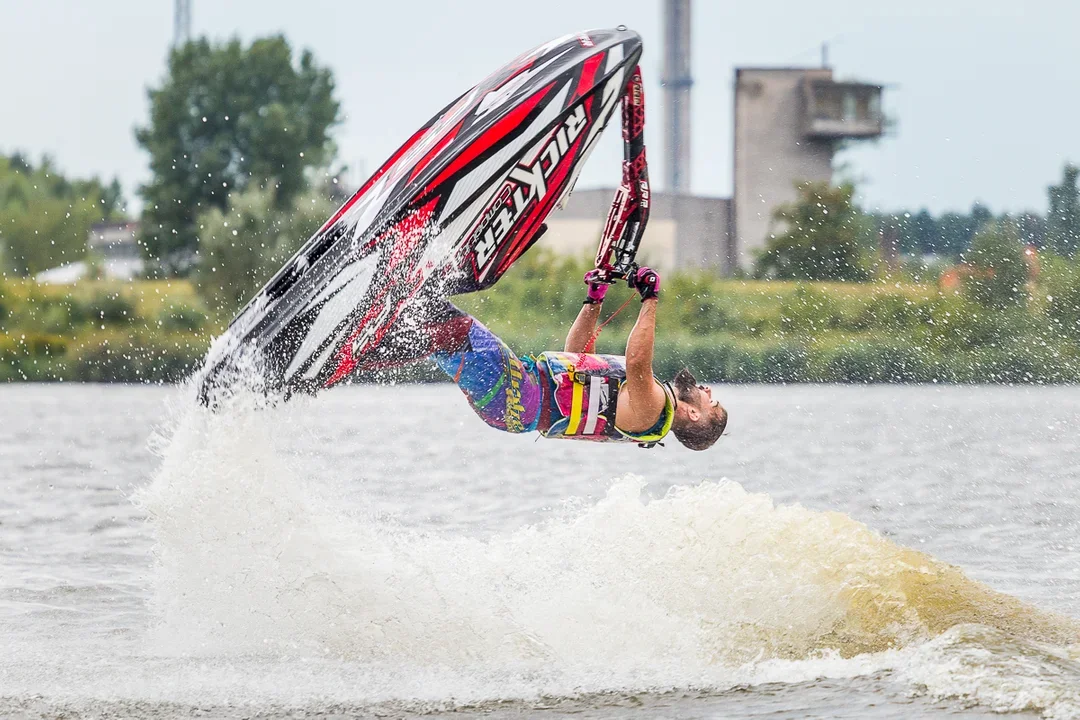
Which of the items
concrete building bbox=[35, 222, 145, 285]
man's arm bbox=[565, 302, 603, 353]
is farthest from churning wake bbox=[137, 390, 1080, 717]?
concrete building bbox=[35, 222, 145, 285]

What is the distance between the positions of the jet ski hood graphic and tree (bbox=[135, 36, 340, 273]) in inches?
1488

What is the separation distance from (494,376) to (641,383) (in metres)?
0.70

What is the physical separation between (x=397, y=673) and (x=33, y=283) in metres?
32.6

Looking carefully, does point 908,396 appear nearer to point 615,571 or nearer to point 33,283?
point 33,283

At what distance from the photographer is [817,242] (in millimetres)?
38375

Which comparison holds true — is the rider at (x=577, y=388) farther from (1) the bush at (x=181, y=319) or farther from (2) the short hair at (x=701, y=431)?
(1) the bush at (x=181, y=319)

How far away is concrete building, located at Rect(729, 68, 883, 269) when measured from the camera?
42.6m

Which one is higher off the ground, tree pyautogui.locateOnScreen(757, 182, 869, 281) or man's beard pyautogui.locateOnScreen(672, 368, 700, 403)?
tree pyautogui.locateOnScreen(757, 182, 869, 281)

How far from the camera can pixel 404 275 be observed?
6297 millimetres

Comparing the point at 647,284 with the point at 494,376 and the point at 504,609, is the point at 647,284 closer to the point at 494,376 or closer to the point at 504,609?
the point at 494,376

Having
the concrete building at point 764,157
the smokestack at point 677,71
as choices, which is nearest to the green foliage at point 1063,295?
the concrete building at point 764,157

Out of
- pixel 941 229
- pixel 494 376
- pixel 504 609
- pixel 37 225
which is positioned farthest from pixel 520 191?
pixel 37 225

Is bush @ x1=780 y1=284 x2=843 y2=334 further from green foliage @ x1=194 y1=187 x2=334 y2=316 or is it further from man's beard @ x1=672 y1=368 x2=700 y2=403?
man's beard @ x1=672 y1=368 x2=700 y2=403

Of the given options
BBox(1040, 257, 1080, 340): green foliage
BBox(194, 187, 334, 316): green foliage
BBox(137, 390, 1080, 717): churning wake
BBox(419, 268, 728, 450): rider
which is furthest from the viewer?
BBox(1040, 257, 1080, 340): green foliage
